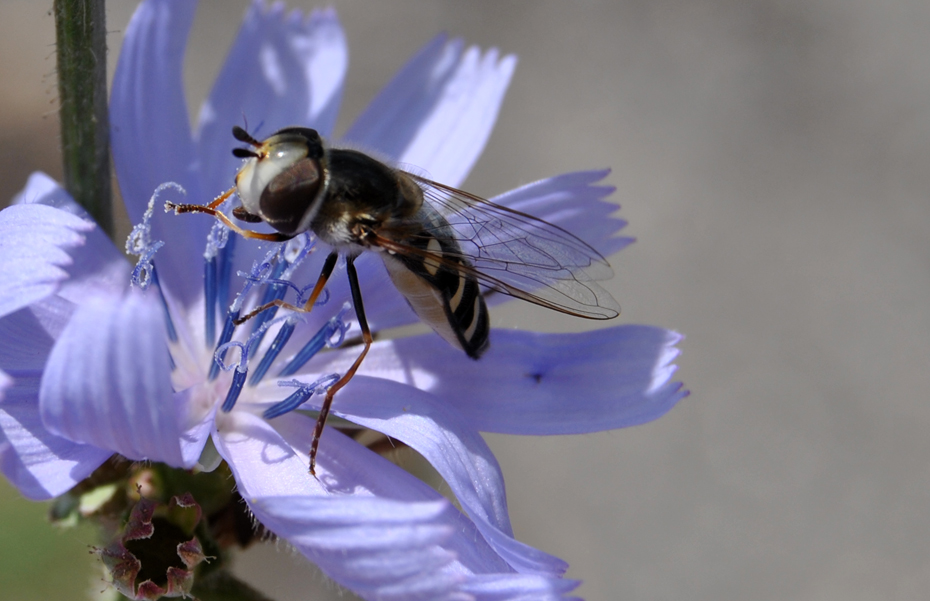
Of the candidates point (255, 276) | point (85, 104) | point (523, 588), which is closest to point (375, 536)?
point (523, 588)

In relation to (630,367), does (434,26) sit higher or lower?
higher

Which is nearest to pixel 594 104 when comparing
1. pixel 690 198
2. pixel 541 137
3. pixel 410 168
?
pixel 541 137

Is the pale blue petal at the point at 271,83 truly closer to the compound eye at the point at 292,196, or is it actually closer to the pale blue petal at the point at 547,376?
the compound eye at the point at 292,196

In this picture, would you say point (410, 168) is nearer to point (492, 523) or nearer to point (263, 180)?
point (263, 180)

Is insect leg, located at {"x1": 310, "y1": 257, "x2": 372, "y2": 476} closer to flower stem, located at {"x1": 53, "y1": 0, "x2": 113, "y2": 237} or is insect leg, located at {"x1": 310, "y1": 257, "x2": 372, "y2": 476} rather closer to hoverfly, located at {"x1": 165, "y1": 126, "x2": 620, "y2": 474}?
hoverfly, located at {"x1": 165, "y1": 126, "x2": 620, "y2": 474}

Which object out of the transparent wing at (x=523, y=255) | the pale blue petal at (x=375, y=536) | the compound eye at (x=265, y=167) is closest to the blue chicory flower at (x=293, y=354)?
the pale blue petal at (x=375, y=536)

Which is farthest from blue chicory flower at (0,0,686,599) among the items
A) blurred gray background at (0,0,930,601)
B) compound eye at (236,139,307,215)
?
blurred gray background at (0,0,930,601)

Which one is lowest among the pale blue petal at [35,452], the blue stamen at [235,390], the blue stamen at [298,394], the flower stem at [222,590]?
the flower stem at [222,590]
